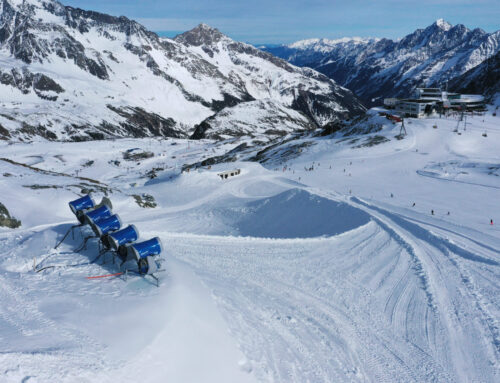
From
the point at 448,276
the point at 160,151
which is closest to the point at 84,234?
the point at 448,276

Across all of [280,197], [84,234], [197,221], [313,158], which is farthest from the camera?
[313,158]

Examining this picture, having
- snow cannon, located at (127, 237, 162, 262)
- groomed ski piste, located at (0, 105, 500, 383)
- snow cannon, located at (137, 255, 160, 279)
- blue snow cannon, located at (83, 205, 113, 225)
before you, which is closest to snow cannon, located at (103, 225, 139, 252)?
snow cannon, located at (127, 237, 162, 262)

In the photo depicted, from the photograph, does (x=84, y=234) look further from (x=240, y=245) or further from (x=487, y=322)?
(x=487, y=322)

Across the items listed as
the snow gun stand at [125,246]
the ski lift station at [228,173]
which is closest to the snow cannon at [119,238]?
the snow gun stand at [125,246]

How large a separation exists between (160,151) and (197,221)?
482 ft

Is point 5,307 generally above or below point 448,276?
above

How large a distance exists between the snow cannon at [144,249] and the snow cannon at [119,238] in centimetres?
90

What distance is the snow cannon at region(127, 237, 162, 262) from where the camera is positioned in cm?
1597

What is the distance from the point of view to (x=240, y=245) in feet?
78.1

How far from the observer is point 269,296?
1677cm

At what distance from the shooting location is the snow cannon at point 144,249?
1597 cm

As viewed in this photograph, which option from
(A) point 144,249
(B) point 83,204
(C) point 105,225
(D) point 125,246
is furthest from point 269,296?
(B) point 83,204

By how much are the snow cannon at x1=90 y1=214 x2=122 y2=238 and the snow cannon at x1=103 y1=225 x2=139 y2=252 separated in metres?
0.77

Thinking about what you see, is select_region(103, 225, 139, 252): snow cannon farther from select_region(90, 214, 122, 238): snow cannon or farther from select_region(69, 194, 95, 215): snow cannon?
select_region(69, 194, 95, 215): snow cannon
